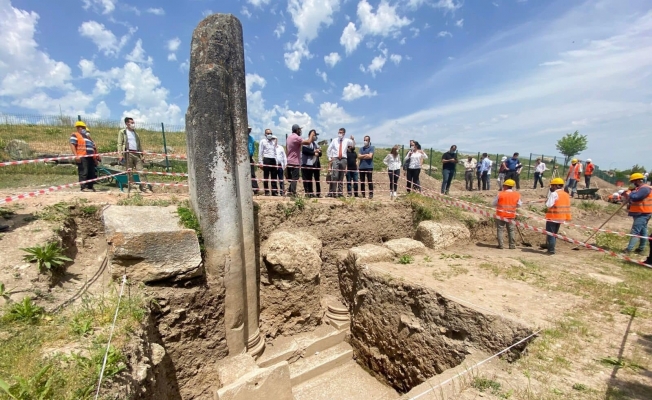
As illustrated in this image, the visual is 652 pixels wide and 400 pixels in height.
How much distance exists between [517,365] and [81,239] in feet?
22.5

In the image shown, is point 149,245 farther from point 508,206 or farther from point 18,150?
point 18,150

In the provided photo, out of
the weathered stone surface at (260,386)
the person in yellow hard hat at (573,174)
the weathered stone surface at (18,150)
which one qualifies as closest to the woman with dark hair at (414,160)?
the weathered stone surface at (260,386)

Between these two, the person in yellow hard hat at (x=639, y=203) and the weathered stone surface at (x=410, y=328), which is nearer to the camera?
the weathered stone surface at (x=410, y=328)

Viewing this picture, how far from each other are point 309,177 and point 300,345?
4.36m

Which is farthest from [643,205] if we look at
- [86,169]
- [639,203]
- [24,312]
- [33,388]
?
[86,169]

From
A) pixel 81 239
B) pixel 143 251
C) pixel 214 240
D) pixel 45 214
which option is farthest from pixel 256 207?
pixel 45 214

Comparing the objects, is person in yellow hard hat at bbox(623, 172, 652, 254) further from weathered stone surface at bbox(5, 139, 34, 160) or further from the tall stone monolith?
weathered stone surface at bbox(5, 139, 34, 160)

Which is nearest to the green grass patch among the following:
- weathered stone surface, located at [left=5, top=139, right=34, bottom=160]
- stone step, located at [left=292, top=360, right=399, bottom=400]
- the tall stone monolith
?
the tall stone monolith

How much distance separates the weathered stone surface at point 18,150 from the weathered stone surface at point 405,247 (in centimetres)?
1431

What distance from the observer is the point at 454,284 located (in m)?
5.58

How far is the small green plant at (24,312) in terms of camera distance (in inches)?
128

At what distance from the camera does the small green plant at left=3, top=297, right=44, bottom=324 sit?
3256mm

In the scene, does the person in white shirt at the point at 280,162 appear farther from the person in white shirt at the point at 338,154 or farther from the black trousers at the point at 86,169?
the black trousers at the point at 86,169

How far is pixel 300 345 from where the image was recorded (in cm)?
659
